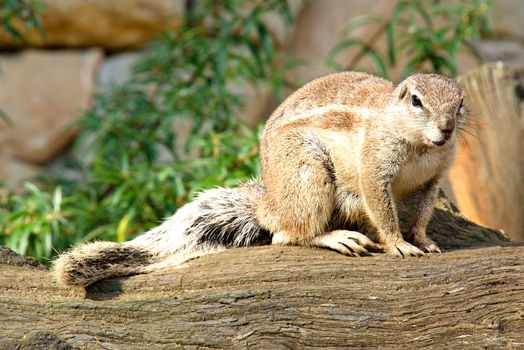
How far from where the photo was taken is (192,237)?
4.50 metres

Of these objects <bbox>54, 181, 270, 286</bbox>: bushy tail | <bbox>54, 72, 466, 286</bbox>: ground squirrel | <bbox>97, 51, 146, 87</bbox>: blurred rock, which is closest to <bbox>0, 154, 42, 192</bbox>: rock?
<bbox>97, 51, 146, 87</bbox>: blurred rock

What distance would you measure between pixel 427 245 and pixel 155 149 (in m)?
3.88

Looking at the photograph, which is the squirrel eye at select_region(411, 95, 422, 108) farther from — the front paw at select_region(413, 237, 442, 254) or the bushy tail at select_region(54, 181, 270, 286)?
the bushy tail at select_region(54, 181, 270, 286)

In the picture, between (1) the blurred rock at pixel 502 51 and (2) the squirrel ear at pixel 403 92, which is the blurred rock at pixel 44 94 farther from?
(2) the squirrel ear at pixel 403 92

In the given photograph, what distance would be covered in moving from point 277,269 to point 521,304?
3.74 feet

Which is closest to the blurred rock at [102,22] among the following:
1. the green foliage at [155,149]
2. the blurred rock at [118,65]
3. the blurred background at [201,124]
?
the blurred background at [201,124]

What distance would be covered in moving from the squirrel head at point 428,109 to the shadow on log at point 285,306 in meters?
0.62

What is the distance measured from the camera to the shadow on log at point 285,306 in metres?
3.77

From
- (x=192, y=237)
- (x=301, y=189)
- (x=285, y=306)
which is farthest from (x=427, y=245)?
(x=192, y=237)

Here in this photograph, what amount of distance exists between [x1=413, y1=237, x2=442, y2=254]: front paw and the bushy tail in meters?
0.83

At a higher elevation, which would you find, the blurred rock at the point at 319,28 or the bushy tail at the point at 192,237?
the bushy tail at the point at 192,237

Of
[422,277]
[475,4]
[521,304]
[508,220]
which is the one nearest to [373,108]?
[422,277]

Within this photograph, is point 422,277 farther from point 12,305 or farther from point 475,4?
point 475,4

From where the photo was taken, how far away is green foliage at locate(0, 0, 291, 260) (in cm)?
652
